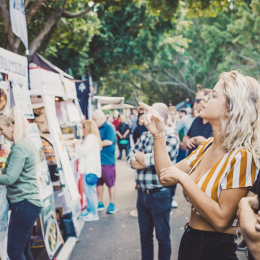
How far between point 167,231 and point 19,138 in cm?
191

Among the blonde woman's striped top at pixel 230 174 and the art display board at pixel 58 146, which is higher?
the blonde woman's striped top at pixel 230 174

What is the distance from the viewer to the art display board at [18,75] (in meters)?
3.57

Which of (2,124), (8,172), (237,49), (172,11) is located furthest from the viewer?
(237,49)

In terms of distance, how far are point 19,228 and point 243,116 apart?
2522mm

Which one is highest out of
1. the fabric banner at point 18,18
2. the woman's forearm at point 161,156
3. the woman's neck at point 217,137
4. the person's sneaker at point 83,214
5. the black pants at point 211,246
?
the fabric banner at point 18,18

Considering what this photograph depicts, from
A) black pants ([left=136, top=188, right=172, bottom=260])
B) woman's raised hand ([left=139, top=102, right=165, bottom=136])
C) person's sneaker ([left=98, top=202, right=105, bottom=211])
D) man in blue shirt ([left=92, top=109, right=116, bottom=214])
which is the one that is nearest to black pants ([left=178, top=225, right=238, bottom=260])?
woman's raised hand ([left=139, top=102, right=165, bottom=136])

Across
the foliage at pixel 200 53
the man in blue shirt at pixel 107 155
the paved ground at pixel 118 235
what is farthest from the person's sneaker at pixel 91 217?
the foliage at pixel 200 53

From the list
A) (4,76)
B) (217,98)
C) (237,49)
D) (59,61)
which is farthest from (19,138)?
(237,49)

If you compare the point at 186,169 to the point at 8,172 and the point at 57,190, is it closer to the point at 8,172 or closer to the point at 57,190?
the point at 8,172

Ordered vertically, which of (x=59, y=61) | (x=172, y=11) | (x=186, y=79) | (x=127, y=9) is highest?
(x=127, y=9)

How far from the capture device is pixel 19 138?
3266 mm

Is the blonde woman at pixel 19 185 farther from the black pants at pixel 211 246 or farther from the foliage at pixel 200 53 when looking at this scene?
the foliage at pixel 200 53

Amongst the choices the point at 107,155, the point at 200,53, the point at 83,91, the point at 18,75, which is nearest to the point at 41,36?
the point at 83,91

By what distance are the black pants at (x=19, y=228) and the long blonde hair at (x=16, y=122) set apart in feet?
2.25
